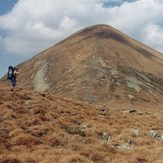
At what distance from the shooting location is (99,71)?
105188mm

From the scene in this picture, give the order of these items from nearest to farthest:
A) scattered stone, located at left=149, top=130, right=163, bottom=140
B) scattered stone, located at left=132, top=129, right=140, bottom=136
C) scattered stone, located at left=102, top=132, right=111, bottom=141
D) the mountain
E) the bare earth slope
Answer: the bare earth slope, scattered stone, located at left=102, top=132, right=111, bottom=141, scattered stone, located at left=132, top=129, right=140, bottom=136, scattered stone, located at left=149, top=130, right=163, bottom=140, the mountain

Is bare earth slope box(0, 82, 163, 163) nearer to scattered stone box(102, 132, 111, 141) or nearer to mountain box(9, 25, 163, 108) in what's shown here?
scattered stone box(102, 132, 111, 141)

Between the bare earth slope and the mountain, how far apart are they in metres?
52.4

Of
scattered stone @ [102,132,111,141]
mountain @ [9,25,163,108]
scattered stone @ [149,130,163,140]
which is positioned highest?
mountain @ [9,25,163,108]

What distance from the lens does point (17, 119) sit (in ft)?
94.3

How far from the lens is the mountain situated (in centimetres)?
9406

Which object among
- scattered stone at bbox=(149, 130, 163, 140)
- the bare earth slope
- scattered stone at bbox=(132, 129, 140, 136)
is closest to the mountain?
the bare earth slope

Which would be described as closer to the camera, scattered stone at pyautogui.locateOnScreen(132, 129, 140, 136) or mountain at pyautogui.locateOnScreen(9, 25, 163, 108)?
scattered stone at pyautogui.locateOnScreen(132, 129, 140, 136)

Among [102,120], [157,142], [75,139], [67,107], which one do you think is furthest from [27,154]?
[67,107]

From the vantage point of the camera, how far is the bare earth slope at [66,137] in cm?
2130

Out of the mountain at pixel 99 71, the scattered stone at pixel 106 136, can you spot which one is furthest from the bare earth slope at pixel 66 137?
the mountain at pixel 99 71

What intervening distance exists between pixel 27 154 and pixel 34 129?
17.2ft

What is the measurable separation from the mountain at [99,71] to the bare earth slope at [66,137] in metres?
52.4

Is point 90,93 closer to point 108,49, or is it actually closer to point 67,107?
point 108,49
